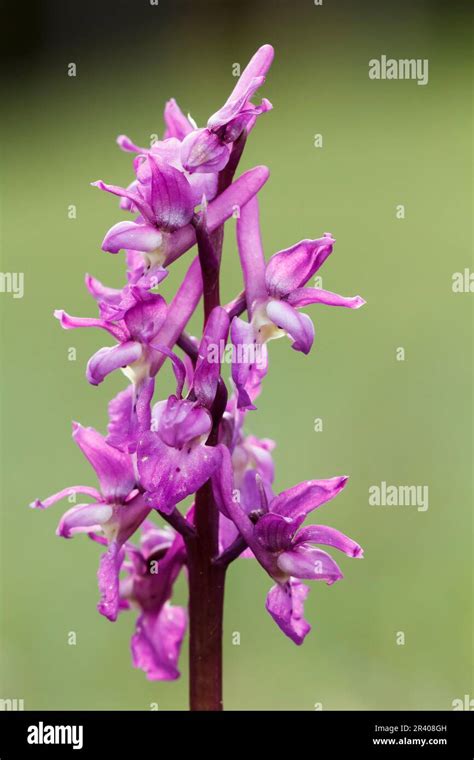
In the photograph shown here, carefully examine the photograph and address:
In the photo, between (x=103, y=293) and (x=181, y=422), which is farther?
(x=103, y=293)

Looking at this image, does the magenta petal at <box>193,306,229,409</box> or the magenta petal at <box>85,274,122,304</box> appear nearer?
the magenta petal at <box>193,306,229,409</box>

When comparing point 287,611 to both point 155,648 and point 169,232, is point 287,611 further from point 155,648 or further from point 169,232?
point 169,232

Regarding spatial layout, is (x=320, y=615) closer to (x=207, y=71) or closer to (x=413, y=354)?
(x=413, y=354)

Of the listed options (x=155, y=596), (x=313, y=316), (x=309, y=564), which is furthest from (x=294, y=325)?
(x=313, y=316)

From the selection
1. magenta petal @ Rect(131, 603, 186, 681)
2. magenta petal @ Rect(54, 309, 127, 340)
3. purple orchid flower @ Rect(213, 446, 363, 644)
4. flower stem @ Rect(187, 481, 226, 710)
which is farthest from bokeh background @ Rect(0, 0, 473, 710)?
magenta petal @ Rect(54, 309, 127, 340)

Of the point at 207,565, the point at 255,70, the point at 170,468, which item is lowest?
the point at 207,565

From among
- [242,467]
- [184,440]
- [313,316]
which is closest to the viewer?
[184,440]

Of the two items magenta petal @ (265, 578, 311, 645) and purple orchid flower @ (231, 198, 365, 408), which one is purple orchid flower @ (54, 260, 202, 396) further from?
magenta petal @ (265, 578, 311, 645)
